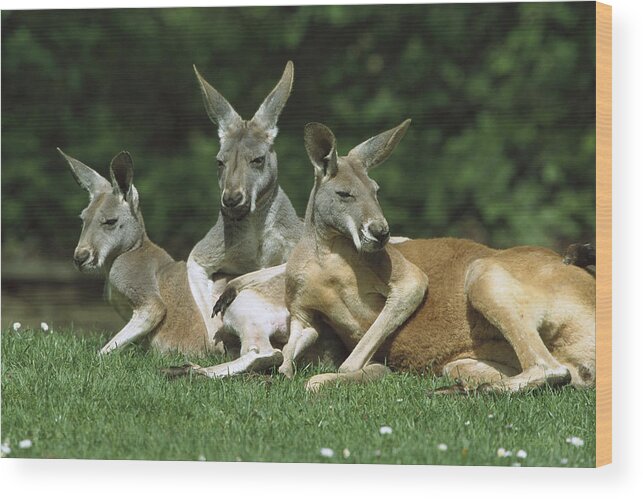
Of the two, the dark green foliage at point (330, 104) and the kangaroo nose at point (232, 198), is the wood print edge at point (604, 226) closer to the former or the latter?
the dark green foliage at point (330, 104)

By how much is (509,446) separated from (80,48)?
366 centimetres

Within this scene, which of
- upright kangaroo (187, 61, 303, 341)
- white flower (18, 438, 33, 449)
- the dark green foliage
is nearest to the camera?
white flower (18, 438, 33, 449)

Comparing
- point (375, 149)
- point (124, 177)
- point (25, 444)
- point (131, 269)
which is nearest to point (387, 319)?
point (375, 149)

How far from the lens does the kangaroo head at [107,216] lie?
27.7 feet

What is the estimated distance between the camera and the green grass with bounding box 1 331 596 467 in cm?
680

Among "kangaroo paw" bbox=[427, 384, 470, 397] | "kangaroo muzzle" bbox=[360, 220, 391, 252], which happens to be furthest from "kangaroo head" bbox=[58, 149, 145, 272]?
"kangaroo paw" bbox=[427, 384, 470, 397]

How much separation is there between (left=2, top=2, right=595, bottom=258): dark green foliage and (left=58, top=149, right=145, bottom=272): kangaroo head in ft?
0.25

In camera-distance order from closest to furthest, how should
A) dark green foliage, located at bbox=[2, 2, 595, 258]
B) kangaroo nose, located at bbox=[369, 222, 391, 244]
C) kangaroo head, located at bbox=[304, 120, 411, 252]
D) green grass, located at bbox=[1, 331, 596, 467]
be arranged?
1. green grass, located at bbox=[1, 331, 596, 467]
2. dark green foliage, located at bbox=[2, 2, 595, 258]
3. kangaroo nose, located at bbox=[369, 222, 391, 244]
4. kangaroo head, located at bbox=[304, 120, 411, 252]

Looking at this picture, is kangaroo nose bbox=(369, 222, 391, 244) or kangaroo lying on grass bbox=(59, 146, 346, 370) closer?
kangaroo nose bbox=(369, 222, 391, 244)

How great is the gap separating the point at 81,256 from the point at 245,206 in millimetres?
1180

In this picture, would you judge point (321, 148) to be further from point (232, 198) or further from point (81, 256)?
point (81, 256)

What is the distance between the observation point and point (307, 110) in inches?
322

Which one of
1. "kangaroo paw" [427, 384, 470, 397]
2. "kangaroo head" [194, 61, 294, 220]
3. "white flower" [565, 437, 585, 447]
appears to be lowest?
"white flower" [565, 437, 585, 447]

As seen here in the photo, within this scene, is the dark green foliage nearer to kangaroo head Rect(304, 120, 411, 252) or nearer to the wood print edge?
the wood print edge
